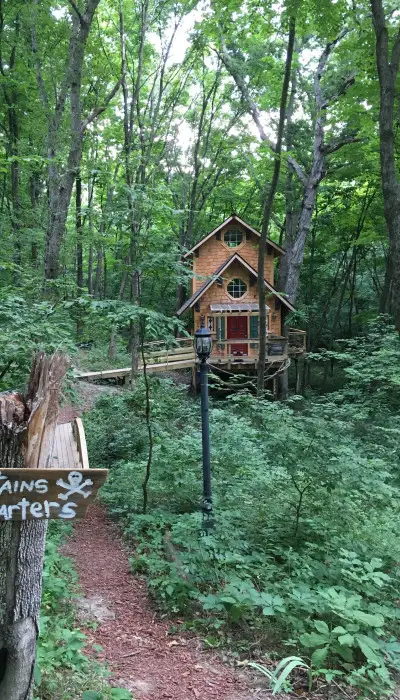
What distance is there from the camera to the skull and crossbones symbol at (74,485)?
187cm

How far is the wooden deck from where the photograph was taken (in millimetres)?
2385

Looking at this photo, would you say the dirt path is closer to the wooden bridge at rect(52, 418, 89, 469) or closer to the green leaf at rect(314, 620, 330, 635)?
the green leaf at rect(314, 620, 330, 635)

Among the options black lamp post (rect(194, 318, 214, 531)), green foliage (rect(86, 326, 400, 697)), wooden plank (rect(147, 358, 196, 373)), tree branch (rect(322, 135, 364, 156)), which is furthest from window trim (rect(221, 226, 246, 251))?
black lamp post (rect(194, 318, 214, 531))

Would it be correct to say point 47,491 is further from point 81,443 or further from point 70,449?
point 70,449

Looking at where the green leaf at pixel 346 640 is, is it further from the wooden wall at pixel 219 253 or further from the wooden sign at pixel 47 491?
the wooden wall at pixel 219 253

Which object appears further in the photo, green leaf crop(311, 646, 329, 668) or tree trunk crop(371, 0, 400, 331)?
tree trunk crop(371, 0, 400, 331)

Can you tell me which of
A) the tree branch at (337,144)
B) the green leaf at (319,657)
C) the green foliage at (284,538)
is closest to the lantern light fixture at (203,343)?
the green foliage at (284,538)

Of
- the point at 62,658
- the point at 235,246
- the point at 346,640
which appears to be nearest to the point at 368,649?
the point at 346,640

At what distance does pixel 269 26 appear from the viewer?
33.0 feet

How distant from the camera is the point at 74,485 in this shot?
6.17 ft

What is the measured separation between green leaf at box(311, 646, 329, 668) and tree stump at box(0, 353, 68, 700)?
1.80 m

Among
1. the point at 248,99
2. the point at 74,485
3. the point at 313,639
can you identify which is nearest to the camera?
the point at 74,485

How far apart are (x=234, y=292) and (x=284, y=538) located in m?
16.1

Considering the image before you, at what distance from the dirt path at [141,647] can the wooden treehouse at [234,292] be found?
47.7ft
